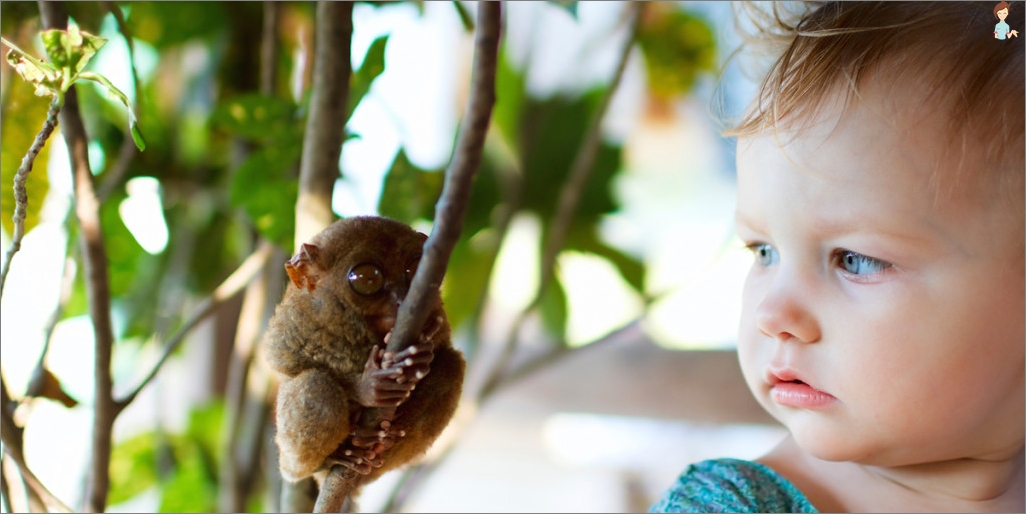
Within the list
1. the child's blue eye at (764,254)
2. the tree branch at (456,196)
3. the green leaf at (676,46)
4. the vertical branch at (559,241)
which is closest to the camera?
the tree branch at (456,196)

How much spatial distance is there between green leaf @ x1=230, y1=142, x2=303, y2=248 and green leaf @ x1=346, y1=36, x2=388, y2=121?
0.40ft

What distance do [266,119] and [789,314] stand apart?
64 cm

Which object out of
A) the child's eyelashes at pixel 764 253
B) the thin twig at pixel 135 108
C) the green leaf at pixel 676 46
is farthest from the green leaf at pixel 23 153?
the green leaf at pixel 676 46

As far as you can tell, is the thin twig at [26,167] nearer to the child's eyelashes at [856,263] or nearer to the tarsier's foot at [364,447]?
the tarsier's foot at [364,447]

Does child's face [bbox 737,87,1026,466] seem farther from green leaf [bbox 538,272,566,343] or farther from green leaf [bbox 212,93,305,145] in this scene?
green leaf [bbox 538,272,566,343]

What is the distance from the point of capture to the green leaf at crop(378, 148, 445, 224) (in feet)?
2.74

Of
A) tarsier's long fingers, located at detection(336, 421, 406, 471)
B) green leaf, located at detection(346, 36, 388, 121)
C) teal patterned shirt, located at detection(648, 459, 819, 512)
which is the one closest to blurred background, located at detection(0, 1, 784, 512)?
green leaf, located at detection(346, 36, 388, 121)

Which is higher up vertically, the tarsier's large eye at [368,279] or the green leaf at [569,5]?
the green leaf at [569,5]

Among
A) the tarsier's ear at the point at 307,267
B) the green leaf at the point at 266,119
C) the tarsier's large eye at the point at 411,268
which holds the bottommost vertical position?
the tarsier's ear at the point at 307,267

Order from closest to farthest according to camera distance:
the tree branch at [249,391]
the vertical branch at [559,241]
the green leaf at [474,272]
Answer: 1. the tree branch at [249,391]
2. the green leaf at [474,272]
3. the vertical branch at [559,241]

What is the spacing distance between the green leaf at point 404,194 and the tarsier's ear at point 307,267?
166 mm

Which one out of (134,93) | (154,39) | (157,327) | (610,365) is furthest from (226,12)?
(610,365)

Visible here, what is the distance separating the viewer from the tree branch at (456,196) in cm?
54

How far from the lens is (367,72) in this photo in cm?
86
